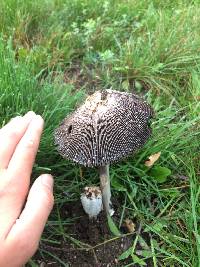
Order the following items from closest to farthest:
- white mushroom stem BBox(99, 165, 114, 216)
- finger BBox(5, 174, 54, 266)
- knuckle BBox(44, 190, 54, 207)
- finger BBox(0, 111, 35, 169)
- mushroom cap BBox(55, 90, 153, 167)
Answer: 1. finger BBox(5, 174, 54, 266)
2. knuckle BBox(44, 190, 54, 207)
3. finger BBox(0, 111, 35, 169)
4. mushroom cap BBox(55, 90, 153, 167)
5. white mushroom stem BBox(99, 165, 114, 216)

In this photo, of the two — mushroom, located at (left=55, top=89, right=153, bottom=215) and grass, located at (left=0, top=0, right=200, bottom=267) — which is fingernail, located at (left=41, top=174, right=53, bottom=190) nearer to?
mushroom, located at (left=55, top=89, right=153, bottom=215)

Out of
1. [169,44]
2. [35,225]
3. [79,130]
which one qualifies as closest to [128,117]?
[79,130]

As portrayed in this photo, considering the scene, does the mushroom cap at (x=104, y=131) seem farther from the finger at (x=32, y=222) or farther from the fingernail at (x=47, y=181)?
the finger at (x=32, y=222)

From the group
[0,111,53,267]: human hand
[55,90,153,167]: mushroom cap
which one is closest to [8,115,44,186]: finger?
[0,111,53,267]: human hand

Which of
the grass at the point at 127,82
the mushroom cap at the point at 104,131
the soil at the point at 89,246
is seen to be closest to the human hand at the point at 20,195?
the mushroom cap at the point at 104,131

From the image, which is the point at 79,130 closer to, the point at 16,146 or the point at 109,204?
the point at 16,146

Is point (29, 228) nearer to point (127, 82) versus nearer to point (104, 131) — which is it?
point (104, 131)
